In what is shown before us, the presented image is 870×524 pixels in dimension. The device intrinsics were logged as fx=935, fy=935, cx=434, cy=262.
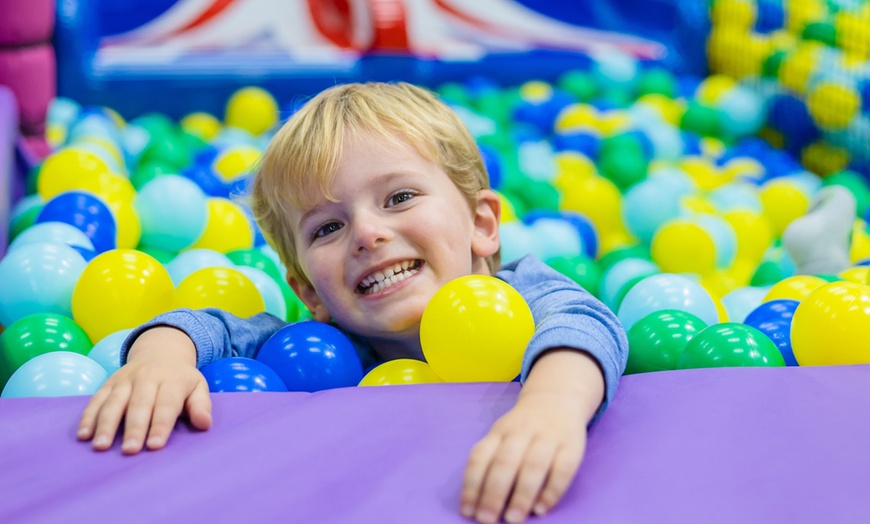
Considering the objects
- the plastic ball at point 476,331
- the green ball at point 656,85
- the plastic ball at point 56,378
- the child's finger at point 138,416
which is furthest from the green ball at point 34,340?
the green ball at point 656,85

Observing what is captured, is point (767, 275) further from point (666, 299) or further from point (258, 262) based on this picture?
point (258, 262)

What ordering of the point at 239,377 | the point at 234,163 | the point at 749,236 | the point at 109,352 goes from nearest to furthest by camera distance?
1. the point at 239,377
2. the point at 109,352
3. the point at 749,236
4. the point at 234,163

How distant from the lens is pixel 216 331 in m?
1.18

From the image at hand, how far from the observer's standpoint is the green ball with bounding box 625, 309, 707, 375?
48.9 inches

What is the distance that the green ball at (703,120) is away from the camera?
10.3 ft

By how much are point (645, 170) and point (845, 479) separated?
1.85 metres

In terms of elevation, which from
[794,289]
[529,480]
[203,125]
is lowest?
[203,125]

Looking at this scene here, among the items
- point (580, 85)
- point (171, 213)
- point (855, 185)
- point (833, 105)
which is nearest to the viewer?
point (171, 213)

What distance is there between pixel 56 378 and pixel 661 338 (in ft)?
2.53

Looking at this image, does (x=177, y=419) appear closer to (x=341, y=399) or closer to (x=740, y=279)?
(x=341, y=399)

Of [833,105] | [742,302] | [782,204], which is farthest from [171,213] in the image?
[833,105]

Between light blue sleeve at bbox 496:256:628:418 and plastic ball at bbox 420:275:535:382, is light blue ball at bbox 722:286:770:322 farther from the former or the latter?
plastic ball at bbox 420:275:535:382

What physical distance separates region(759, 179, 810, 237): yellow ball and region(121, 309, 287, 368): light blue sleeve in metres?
1.45

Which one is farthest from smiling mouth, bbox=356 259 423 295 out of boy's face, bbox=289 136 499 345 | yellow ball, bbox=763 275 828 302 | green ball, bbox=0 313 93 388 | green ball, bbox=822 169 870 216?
green ball, bbox=822 169 870 216
